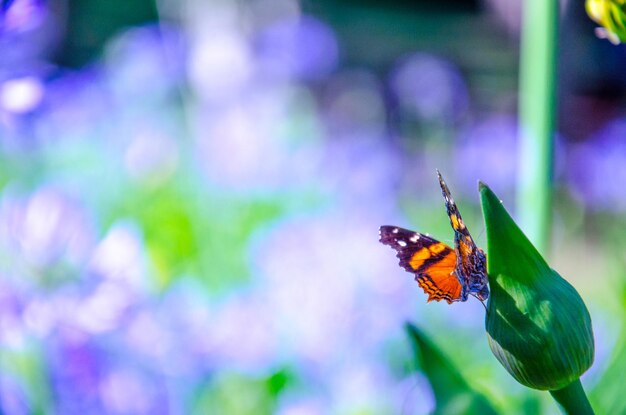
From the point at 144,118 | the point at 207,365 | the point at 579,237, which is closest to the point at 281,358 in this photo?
the point at 207,365

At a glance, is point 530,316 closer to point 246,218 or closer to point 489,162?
point 246,218

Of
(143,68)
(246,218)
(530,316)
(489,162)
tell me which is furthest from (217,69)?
(530,316)

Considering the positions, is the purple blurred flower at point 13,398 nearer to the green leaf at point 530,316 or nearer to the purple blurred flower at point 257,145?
the green leaf at point 530,316

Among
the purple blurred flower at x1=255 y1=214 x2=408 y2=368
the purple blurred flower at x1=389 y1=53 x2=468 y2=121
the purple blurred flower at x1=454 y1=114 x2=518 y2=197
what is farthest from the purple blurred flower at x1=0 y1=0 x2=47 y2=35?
the purple blurred flower at x1=389 y1=53 x2=468 y2=121

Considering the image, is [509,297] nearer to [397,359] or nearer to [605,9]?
[605,9]

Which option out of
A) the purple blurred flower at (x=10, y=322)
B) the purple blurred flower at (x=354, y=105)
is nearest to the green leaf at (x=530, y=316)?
the purple blurred flower at (x=10, y=322)

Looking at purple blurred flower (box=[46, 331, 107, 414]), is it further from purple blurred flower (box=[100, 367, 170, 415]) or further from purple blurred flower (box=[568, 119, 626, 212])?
purple blurred flower (box=[568, 119, 626, 212])
